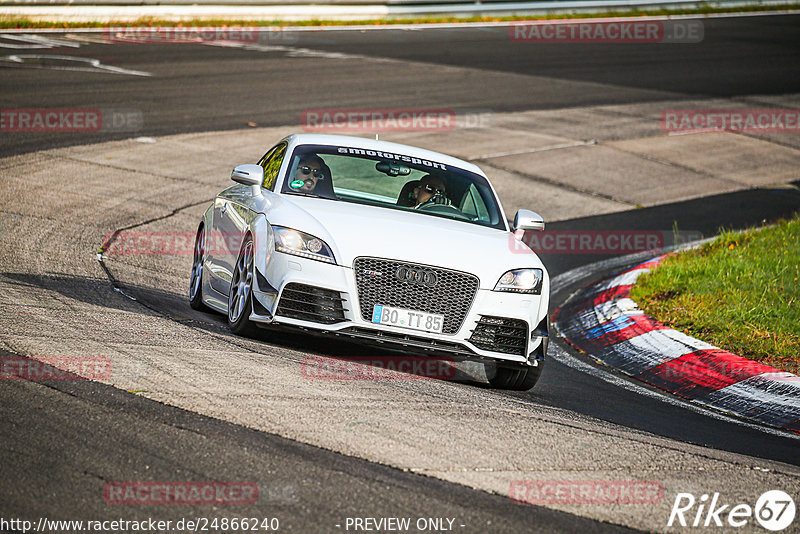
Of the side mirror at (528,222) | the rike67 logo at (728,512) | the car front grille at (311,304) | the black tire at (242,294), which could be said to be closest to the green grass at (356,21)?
the black tire at (242,294)

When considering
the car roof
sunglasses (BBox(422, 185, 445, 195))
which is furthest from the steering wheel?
the car roof

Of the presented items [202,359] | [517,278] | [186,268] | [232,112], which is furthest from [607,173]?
[202,359]

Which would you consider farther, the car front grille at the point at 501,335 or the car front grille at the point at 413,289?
the car front grille at the point at 501,335

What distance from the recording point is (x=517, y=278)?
743 centimetres

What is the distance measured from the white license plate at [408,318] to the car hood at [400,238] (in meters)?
0.34

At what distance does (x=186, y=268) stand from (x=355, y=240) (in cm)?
425

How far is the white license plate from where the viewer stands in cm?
707

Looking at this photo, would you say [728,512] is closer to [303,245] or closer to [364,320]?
[364,320]

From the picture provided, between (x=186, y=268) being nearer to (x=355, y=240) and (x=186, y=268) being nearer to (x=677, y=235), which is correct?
(x=355, y=240)

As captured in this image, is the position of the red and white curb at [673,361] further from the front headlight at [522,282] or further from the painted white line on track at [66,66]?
the painted white line on track at [66,66]

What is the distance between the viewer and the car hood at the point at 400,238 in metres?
7.15

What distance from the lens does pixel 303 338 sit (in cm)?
816

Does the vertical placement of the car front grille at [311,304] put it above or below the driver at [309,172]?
below

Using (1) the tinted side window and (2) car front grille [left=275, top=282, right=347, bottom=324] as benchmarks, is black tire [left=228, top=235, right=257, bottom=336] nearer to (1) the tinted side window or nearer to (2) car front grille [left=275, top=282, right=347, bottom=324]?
(2) car front grille [left=275, top=282, right=347, bottom=324]
